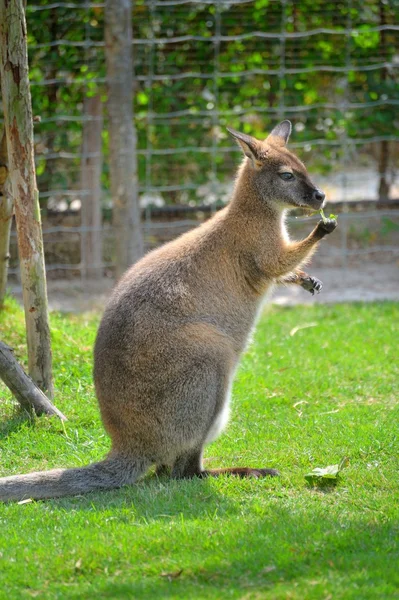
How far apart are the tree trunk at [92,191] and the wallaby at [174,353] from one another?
4585 mm

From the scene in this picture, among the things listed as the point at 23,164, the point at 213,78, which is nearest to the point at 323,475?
the point at 23,164

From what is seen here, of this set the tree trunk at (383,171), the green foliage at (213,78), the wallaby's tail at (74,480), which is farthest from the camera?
the tree trunk at (383,171)

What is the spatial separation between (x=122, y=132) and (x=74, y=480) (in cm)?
505

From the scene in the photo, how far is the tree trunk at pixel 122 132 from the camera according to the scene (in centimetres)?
900

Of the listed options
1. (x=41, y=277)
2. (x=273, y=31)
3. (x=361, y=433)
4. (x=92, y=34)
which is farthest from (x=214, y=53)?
(x=361, y=433)

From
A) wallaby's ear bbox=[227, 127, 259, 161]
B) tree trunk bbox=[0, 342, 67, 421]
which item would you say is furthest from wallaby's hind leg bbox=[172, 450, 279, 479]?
wallaby's ear bbox=[227, 127, 259, 161]

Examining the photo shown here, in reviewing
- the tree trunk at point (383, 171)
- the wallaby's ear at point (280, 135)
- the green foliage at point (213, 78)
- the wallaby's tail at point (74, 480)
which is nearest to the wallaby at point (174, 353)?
the wallaby's tail at point (74, 480)

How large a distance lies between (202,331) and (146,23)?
6.24 metres

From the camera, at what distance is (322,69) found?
10.3 m

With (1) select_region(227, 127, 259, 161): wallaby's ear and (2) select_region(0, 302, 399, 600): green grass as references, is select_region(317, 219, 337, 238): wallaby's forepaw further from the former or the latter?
(2) select_region(0, 302, 399, 600): green grass

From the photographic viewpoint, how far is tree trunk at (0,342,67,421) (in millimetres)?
5773

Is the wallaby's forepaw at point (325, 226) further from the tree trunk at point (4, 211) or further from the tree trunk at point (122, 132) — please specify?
the tree trunk at point (122, 132)

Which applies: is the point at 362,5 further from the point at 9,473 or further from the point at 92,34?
the point at 9,473

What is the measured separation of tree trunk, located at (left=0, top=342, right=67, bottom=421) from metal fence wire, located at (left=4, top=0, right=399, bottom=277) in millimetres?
4206
